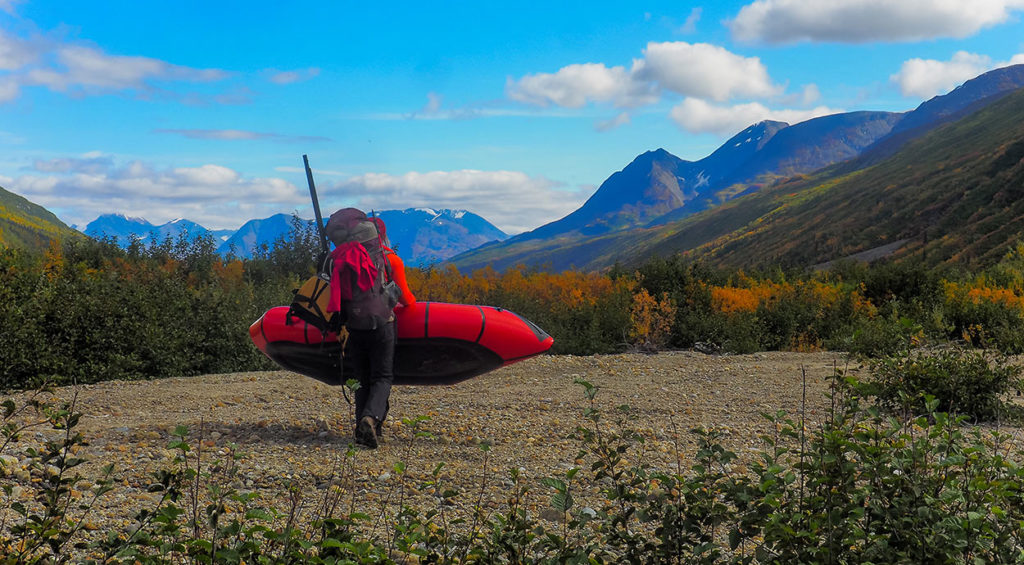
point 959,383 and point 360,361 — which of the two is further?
point 959,383

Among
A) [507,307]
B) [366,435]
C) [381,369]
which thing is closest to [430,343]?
[381,369]

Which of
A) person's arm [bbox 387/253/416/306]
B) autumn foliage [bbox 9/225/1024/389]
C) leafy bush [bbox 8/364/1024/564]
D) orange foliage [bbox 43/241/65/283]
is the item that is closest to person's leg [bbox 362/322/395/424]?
person's arm [bbox 387/253/416/306]

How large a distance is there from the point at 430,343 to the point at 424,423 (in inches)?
35.3

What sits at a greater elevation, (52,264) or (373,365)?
(52,264)

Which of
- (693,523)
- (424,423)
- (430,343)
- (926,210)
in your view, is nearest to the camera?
(693,523)

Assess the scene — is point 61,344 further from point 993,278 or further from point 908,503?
point 993,278

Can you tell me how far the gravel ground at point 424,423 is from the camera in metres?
4.85

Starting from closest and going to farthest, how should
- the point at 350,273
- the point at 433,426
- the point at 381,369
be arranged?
the point at 350,273, the point at 381,369, the point at 433,426

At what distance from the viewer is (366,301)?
6.14 meters

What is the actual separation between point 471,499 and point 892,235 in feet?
256

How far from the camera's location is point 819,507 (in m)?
2.85

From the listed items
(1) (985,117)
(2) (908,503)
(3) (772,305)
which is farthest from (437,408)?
(1) (985,117)

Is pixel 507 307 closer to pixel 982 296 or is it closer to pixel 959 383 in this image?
pixel 959 383

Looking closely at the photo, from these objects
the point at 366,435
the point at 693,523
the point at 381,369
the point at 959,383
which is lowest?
the point at 959,383
